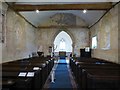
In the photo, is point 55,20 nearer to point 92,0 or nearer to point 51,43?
point 51,43

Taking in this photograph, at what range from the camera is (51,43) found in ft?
48.4

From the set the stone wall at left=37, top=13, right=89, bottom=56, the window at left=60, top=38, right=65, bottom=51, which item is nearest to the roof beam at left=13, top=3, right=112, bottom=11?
the stone wall at left=37, top=13, right=89, bottom=56

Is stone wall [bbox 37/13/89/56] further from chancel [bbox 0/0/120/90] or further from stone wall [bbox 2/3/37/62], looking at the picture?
stone wall [bbox 2/3/37/62]

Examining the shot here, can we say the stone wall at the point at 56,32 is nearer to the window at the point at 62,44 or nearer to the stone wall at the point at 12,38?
the stone wall at the point at 12,38

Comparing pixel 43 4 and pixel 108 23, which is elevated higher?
pixel 43 4

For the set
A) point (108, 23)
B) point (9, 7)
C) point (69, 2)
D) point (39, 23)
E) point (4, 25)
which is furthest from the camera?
point (39, 23)

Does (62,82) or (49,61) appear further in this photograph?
(49,61)

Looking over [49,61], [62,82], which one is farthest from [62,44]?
[62,82]

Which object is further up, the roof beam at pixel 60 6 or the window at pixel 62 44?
the roof beam at pixel 60 6

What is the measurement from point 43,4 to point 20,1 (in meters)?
0.94

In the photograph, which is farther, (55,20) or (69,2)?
(55,20)

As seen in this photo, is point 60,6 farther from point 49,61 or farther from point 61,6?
point 49,61

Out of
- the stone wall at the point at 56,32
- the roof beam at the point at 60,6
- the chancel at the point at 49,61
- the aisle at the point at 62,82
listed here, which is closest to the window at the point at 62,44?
the stone wall at the point at 56,32

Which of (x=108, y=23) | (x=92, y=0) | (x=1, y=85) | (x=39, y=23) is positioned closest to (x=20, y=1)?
(x=92, y=0)
